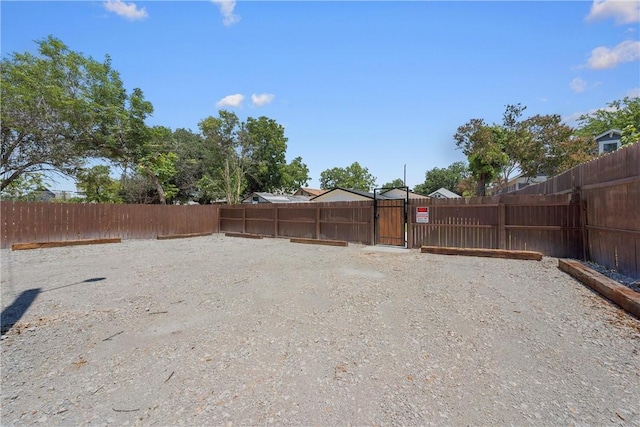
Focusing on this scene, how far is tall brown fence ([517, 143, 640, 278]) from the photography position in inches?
182

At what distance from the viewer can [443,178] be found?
6072 cm

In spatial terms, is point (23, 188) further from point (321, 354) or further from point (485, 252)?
point (485, 252)

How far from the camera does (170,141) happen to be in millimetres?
18766

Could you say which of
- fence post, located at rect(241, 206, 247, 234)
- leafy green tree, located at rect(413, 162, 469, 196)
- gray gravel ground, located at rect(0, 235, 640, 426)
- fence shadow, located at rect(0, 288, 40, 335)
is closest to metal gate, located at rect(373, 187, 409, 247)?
gray gravel ground, located at rect(0, 235, 640, 426)

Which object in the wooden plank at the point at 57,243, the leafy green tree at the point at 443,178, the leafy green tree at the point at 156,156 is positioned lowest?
the wooden plank at the point at 57,243

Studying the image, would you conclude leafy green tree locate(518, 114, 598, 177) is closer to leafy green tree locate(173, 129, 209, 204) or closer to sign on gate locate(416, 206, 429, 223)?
sign on gate locate(416, 206, 429, 223)

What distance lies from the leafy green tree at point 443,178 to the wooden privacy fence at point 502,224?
52.5m

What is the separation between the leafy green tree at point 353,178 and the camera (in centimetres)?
4984

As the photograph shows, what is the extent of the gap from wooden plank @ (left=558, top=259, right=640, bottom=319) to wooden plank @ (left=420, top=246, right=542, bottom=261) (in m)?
1.36

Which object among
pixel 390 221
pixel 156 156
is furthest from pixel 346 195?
pixel 156 156

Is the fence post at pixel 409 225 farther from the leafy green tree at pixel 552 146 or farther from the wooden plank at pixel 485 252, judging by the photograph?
the leafy green tree at pixel 552 146

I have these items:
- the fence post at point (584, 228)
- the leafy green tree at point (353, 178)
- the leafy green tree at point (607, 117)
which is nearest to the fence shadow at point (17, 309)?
the fence post at point (584, 228)

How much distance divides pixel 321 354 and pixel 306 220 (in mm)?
10164

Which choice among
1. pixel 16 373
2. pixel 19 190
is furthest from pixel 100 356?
pixel 19 190
